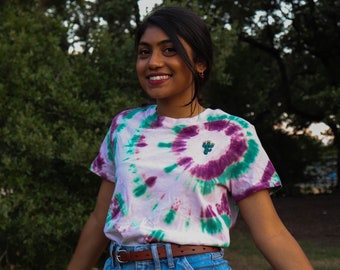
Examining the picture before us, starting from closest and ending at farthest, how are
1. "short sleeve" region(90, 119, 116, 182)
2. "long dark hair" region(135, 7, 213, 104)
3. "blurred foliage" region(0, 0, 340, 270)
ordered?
1. "long dark hair" region(135, 7, 213, 104)
2. "short sleeve" region(90, 119, 116, 182)
3. "blurred foliage" region(0, 0, 340, 270)

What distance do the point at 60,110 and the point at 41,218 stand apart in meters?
0.98

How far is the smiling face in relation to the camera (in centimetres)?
203

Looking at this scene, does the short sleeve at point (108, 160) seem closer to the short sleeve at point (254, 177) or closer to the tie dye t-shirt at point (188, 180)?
the tie dye t-shirt at point (188, 180)

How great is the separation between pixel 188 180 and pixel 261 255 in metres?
6.48

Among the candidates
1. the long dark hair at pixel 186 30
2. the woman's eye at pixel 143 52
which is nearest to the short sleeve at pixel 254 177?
the long dark hair at pixel 186 30

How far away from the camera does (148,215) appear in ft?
6.33

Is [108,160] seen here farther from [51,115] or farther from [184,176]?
[51,115]

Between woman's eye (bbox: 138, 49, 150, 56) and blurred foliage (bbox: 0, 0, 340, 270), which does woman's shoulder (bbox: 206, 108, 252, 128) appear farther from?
blurred foliage (bbox: 0, 0, 340, 270)

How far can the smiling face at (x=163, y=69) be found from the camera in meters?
2.03

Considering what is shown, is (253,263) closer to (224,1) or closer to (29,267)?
(29,267)

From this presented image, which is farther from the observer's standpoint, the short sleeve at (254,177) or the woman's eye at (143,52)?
the woman's eye at (143,52)

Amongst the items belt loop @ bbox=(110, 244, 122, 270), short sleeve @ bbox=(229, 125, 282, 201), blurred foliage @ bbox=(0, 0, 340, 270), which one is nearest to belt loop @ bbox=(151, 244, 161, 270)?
belt loop @ bbox=(110, 244, 122, 270)

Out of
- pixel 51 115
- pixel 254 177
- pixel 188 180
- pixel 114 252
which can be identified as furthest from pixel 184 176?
pixel 51 115

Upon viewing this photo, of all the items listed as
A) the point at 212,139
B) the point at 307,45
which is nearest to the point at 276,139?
the point at 307,45
